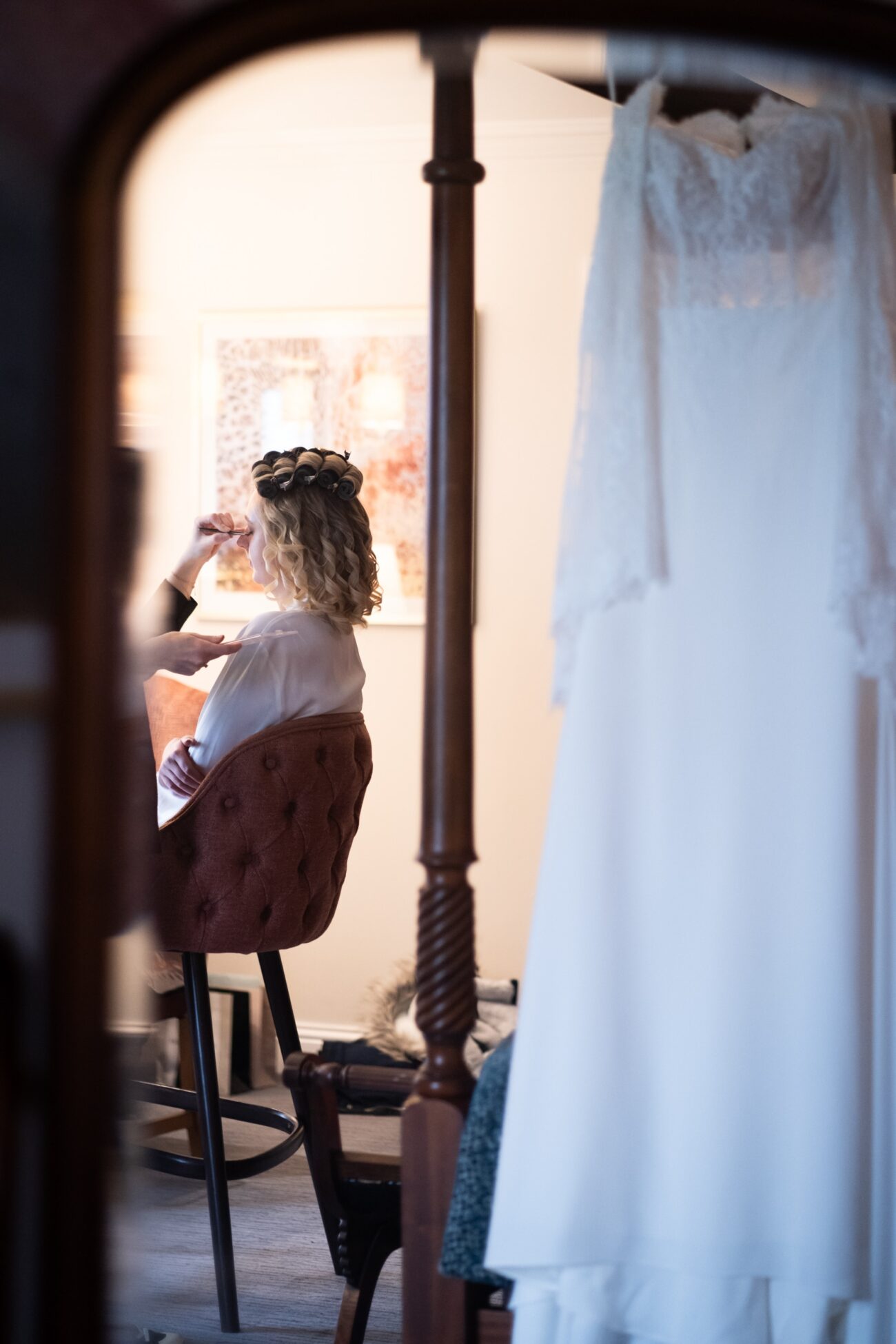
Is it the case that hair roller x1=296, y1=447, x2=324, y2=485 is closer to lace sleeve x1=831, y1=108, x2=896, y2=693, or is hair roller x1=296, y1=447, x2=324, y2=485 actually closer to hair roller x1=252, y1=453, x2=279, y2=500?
hair roller x1=252, y1=453, x2=279, y2=500

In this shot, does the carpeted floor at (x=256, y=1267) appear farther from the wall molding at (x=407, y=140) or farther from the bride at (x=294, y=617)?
the wall molding at (x=407, y=140)

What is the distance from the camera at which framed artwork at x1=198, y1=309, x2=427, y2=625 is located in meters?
3.51

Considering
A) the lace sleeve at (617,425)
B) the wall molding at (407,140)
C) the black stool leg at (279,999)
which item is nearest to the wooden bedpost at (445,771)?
the lace sleeve at (617,425)

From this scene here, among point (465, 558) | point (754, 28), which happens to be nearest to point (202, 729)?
point (465, 558)

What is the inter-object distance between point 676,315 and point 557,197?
223 cm

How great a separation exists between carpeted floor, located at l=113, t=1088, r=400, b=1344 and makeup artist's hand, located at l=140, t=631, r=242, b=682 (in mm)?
853

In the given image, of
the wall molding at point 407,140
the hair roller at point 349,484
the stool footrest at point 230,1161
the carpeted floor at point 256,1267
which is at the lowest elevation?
the carpeted floor at point 256,1267

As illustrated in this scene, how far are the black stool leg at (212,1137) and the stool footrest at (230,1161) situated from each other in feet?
0.20

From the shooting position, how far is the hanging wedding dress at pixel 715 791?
134 cm

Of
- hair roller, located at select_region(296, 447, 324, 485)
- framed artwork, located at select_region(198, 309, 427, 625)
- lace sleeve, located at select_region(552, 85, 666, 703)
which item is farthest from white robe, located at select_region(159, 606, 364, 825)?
framed artwork, located at select_region(198, 309, 427, 625)

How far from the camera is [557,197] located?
3.42 m

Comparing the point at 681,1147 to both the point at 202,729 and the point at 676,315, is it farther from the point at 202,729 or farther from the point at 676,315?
the point at 202,729

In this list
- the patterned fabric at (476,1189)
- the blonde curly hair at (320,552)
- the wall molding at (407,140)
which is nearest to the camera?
the patterned fabric at (476,1189)

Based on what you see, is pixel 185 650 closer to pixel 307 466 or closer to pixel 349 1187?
pixel 307 466
